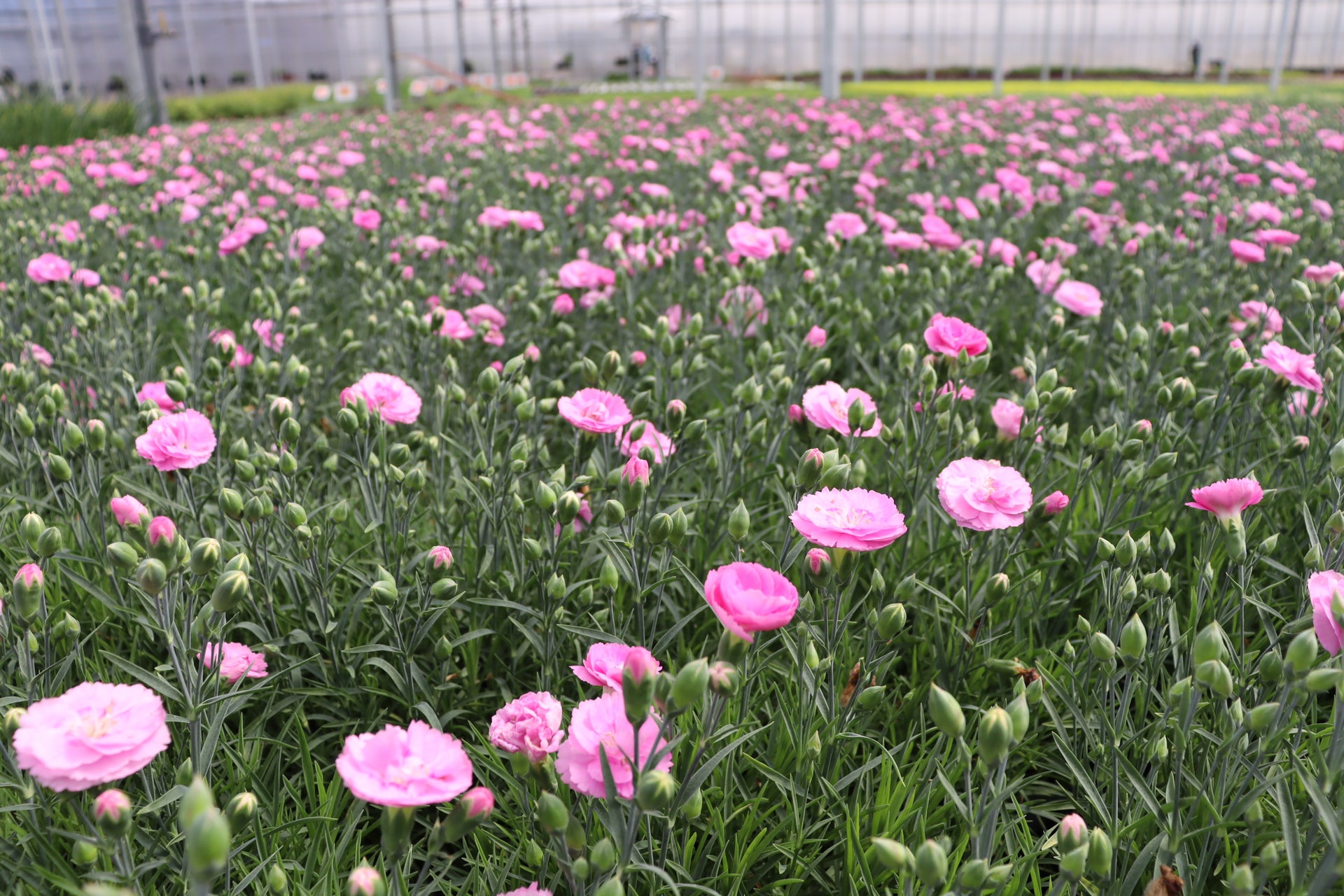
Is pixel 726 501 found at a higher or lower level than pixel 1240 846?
higher

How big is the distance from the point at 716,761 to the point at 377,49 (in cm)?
3639

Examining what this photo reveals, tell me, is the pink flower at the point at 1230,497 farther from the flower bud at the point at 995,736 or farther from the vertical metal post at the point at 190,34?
the vertical metal post at the point at 190,34

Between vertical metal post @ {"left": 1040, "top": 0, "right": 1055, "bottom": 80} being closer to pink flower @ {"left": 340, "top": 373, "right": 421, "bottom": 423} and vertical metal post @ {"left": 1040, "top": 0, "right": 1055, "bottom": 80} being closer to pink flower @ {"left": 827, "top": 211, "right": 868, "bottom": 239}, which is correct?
pink flower @ {"left": 827, "top": 211, "right": 868, "bottom": 239}

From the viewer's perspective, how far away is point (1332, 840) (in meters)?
0.88

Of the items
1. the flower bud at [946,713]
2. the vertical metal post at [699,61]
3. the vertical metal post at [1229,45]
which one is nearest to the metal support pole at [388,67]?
the vertical metal post at [699,61]

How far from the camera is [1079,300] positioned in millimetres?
2707

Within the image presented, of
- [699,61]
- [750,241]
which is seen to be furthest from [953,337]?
[699,61]

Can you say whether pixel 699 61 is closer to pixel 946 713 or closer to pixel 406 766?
pixel 946 713

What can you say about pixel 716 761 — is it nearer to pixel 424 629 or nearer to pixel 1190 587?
pixel 424 629

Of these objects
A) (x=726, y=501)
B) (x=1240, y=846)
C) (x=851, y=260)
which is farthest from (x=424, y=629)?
(x=851, y=260)

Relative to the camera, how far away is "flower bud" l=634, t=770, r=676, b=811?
93 cm

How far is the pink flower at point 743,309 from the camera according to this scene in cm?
309

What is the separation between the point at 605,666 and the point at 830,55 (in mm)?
15408

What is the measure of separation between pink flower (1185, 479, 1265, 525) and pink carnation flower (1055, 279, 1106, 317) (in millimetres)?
1387
